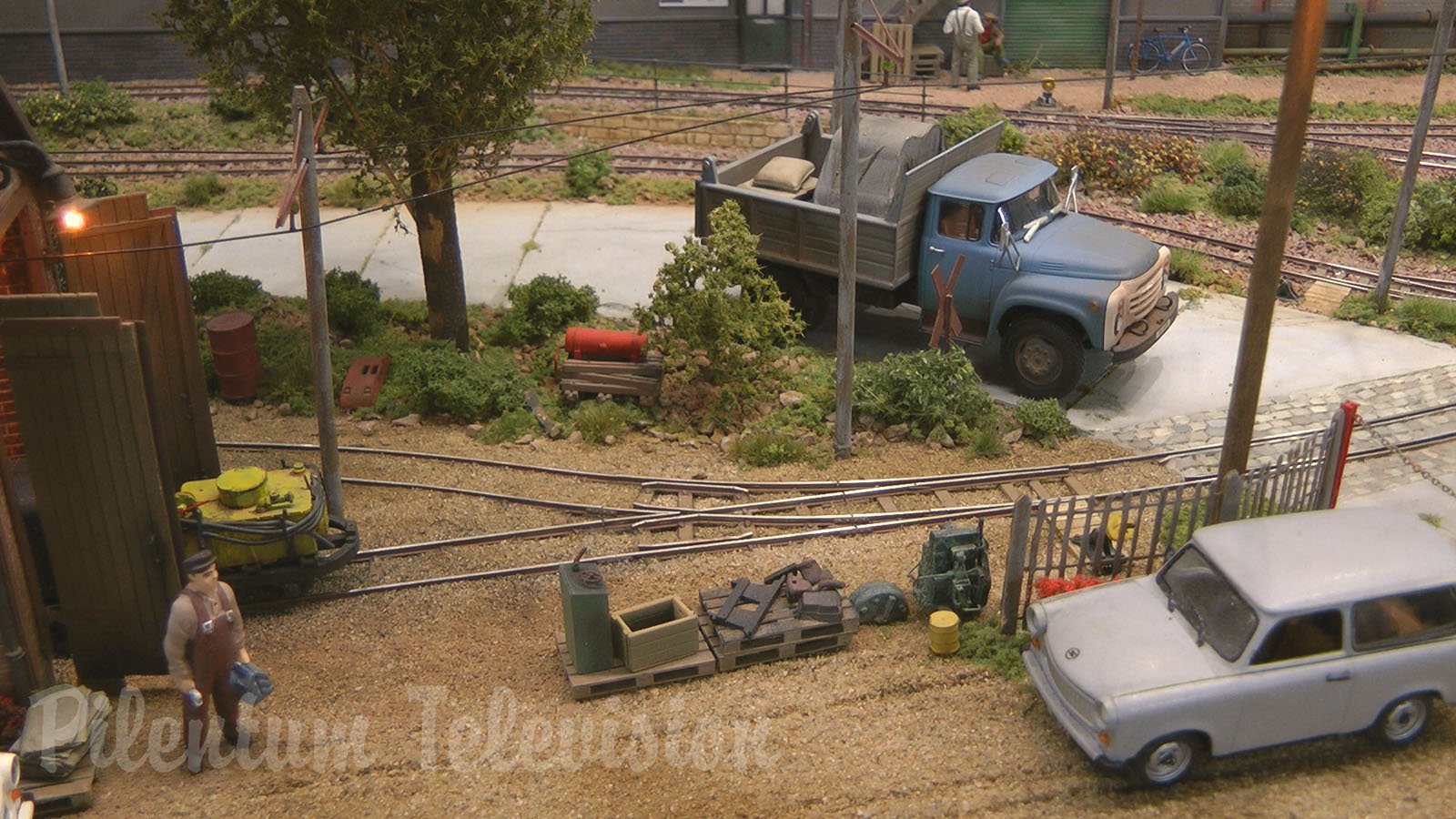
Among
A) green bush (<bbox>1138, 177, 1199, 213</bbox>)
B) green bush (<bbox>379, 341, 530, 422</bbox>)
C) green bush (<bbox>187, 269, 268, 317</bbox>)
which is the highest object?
green bush (<bbox>1138, 177, 1199, 213</bbox>)

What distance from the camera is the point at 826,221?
1570 centimetres

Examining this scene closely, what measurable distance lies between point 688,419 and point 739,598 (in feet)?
16.2

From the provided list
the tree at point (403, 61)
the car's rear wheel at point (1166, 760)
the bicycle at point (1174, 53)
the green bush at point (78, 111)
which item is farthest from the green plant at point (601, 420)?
the bicycle at point (1174, 53)

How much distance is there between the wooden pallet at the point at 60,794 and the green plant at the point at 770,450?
7388 millimetres

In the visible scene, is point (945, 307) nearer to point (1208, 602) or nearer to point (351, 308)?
point (1208, 602)

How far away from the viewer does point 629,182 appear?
22.8 meters

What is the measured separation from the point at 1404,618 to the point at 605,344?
9.52 meters

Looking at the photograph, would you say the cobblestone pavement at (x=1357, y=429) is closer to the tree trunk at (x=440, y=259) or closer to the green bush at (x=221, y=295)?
the tree trunk at (x=440, y=259)

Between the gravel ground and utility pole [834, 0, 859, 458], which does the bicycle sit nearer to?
utility pole [834, 0, 859, 458]

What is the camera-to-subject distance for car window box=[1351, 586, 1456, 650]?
847 cm

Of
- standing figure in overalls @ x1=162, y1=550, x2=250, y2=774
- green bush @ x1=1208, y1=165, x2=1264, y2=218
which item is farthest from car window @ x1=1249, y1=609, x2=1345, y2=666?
green bush @ x1=1208, y1=165, x2=1264, y2=218

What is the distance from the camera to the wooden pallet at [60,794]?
8492 millimetres

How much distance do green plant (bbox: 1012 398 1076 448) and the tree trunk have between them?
7327mm

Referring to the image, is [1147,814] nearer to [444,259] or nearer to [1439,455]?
[1439,455]
